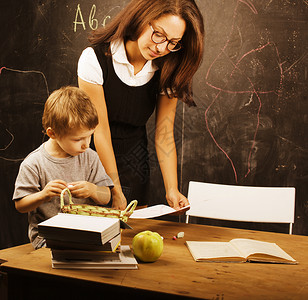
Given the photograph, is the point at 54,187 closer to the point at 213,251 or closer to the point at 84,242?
the point at 84,242

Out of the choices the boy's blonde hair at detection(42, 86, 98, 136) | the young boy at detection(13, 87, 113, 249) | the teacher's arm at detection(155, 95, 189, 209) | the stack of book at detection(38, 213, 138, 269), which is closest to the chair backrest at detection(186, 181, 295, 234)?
the teacher's arm at detection(155, 95, 189, 209)

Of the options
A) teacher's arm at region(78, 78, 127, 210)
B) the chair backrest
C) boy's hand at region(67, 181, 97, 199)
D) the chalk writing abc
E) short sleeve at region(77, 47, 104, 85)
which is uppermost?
the chalk writing abc

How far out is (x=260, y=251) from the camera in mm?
1133

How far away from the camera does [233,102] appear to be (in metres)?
2.24

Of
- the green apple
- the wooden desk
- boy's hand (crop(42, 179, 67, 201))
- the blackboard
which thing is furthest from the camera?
the blackboard

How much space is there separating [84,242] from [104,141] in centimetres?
66

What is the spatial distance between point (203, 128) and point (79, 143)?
112cm

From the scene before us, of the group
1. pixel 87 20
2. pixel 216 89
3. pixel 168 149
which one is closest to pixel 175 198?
pixel 168 149

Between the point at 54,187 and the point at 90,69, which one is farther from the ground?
the point at 90,69

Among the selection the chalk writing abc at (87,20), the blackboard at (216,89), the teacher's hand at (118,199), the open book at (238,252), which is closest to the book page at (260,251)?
the open book at (238,252)

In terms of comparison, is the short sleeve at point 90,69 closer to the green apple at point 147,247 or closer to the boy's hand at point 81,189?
the boy's hand at point 81,189

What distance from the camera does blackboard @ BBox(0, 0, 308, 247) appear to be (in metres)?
2.15

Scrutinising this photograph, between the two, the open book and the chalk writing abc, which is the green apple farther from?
the chalk writing abc

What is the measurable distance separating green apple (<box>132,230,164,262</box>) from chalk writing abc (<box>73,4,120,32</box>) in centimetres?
164
